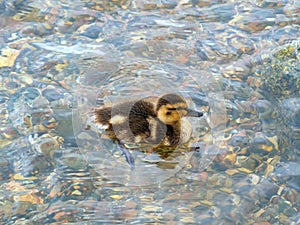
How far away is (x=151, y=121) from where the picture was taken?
3941 mm

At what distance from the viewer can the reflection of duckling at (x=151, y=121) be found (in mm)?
3898

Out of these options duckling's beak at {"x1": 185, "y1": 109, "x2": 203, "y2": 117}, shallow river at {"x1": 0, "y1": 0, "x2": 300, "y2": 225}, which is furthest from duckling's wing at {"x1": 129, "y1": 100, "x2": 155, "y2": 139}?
duckling's beak at {"x1": 185, "y1": 109, "x2": 203, "y2": 117}

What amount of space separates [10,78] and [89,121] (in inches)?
35.4

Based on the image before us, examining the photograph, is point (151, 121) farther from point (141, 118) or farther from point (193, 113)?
point (193, 113)

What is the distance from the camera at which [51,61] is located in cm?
470

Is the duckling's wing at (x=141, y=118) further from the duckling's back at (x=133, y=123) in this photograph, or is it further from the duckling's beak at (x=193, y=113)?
the duckling's beak at (x=193, y=113)

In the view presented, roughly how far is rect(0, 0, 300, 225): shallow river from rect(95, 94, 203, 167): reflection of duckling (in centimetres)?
8

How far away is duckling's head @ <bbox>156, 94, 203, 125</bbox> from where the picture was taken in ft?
12.8

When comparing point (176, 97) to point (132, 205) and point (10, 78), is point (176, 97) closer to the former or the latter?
point (132, 205)

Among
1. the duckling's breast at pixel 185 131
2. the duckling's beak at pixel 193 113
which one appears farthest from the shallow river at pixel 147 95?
the duckling's beak at pixel 193 113

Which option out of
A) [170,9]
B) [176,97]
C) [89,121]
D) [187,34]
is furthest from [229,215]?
[170,9]

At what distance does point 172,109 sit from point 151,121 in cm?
18

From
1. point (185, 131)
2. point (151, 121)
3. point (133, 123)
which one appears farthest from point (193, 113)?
point (133, 123)

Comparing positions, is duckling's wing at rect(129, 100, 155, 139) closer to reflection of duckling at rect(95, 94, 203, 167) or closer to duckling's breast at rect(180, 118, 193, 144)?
reflection of duckling at rect(95, 94, 203, 167)
